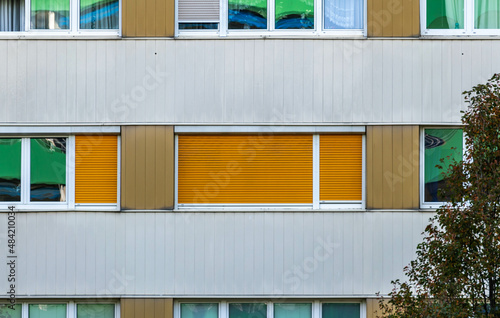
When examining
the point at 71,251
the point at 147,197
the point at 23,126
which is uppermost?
the point at 23,126

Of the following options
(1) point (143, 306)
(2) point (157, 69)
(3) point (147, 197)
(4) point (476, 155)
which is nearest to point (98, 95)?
(2) point (157, 69)

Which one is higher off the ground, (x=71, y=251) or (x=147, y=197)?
(x=147, y=197)

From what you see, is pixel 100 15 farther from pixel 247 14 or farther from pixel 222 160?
pixel 222 160

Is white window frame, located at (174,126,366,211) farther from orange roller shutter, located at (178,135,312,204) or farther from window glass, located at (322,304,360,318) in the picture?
window glass, located at (322,304,360,318)

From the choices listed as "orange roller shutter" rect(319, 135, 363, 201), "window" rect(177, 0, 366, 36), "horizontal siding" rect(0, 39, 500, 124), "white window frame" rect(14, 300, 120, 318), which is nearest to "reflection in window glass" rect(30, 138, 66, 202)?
"horizontal siding" rect(0, 39, 500, 124)

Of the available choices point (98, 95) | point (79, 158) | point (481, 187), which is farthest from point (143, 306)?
point (481, 187)

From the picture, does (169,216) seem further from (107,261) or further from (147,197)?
(107,261)

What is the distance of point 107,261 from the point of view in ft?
37.8

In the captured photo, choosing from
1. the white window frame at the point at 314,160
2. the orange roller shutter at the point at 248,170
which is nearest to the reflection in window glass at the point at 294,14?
the white window frame at the point at 314,160

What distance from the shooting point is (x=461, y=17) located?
12.0 m

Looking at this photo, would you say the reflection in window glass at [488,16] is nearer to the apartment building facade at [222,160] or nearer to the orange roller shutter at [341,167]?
the apartment building facade at [222,160]

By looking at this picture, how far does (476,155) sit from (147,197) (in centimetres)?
542

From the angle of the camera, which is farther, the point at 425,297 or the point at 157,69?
the point at 157,69

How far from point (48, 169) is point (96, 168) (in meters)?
0.76
